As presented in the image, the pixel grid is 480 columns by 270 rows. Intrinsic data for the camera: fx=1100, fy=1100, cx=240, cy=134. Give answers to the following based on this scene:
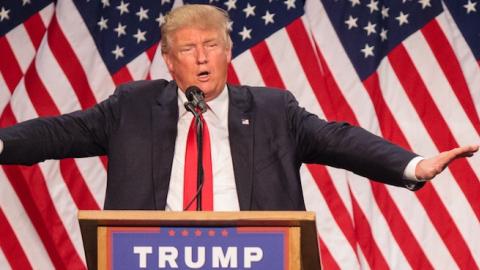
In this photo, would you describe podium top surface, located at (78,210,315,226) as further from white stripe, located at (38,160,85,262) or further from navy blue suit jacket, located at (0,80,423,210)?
white stripe, located at (38,160,85,262)

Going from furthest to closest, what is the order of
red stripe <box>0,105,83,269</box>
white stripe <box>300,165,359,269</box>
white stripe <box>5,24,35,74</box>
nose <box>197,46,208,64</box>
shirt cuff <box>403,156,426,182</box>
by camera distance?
white stripe <box>5,24,35,74</box>, red stripe <box>0,105,83,269</box>, white stripe <box>300,165,359,269</box>, nose <box>197,46,208,64</box>, shirt cuff <box>403,156,426,182</box>

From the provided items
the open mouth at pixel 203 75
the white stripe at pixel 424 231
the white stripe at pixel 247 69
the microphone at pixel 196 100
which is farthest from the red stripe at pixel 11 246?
the microphone at pixel 196 100

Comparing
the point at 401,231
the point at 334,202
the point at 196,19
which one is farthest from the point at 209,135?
the point at 401,231

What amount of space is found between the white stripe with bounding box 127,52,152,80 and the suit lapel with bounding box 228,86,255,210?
6.40 feet

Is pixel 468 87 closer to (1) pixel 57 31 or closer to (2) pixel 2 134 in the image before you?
(1) pixel 57 31

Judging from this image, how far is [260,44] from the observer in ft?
16.8

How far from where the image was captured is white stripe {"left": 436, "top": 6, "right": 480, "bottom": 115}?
4.94 m

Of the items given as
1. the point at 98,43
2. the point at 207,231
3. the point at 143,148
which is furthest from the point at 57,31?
the point at 207,231

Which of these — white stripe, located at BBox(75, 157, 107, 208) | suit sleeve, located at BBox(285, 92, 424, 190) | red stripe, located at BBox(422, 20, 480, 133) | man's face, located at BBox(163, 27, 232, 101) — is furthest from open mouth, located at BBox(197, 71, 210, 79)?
red stripe, located at BBox(422, 20, 480, 133)

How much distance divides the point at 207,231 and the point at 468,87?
277 centimetres

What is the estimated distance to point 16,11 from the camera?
5270 mm

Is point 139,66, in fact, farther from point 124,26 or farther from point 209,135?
point 209,135

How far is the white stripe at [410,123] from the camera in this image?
192 inches

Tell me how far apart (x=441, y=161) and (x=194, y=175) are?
69cm
